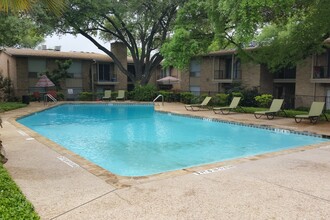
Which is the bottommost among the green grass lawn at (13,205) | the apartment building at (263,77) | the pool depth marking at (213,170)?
the pool depth marking at (213,170)

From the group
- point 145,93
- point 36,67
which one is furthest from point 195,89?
point 36,67

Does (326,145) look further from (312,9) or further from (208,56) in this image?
(208,56)

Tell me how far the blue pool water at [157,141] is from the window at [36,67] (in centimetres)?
1253

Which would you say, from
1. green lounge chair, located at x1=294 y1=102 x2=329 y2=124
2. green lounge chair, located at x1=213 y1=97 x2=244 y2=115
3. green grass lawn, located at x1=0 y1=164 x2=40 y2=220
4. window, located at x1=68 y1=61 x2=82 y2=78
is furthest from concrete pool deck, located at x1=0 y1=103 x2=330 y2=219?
window, located at x1=68 y1=61 x2=82 y2=78

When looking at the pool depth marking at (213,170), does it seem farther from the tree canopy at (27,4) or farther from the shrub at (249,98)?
the shrub at (249,98)

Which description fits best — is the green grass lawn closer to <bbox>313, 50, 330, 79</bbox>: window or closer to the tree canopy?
the tree canopy

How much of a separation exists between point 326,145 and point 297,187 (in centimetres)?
453

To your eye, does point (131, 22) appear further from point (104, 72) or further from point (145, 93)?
point (104, 72)

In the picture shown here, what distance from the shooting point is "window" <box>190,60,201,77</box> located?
28658mm

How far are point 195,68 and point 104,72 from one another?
10422 mm

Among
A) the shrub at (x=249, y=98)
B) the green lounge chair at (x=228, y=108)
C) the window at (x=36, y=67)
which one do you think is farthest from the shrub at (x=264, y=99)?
the window at (x=36, y=67)

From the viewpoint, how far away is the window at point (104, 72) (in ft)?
109

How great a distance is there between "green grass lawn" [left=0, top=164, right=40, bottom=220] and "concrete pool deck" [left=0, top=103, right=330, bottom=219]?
0.39 meters

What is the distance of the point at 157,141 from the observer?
38.4 feet
